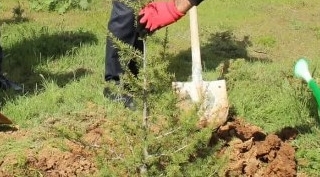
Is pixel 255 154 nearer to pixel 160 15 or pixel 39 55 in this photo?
pixel 160 15

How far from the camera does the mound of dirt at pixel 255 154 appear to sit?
→ 3014 millimetres

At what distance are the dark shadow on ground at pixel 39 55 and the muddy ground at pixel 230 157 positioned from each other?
0.92 meters

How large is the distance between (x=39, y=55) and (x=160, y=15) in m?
2.33

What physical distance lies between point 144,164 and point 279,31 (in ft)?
14.8

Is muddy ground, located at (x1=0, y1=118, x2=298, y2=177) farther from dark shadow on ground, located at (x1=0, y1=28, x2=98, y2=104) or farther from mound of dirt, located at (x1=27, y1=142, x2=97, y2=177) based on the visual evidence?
dark shadow on ground, located at (x1=0, y1=28, x2=98, y2=104)

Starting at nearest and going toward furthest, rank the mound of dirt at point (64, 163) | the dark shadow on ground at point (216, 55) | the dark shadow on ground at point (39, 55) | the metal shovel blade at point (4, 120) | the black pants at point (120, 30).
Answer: the mound of dirt at point (64, 163) → the metal shovel blade at point (4, 120) → the black pants at point (120, 30) → the dark shadow on ground at point (39, 55) → the dark shadow on ground at point (216, 55)

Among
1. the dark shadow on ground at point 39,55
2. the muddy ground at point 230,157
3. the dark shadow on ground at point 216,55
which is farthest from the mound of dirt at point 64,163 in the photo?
the dark shadow on ground at point 216,55

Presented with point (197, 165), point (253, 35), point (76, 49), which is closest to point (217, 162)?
point (197, 165)

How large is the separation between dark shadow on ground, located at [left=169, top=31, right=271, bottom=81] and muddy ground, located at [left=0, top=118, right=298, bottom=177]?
1.14 m

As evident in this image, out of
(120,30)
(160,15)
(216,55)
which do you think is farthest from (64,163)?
(216,55)

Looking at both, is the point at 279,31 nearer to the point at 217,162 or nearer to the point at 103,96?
the point at 103,96

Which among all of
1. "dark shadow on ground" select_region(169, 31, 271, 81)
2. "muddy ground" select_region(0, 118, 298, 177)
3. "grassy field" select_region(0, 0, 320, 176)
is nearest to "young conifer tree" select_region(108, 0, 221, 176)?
"grassy field" select_region(0, 0, 320, 176)

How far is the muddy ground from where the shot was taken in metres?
2.95

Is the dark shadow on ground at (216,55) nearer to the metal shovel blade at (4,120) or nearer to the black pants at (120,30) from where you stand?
the black pants at (120,30)
